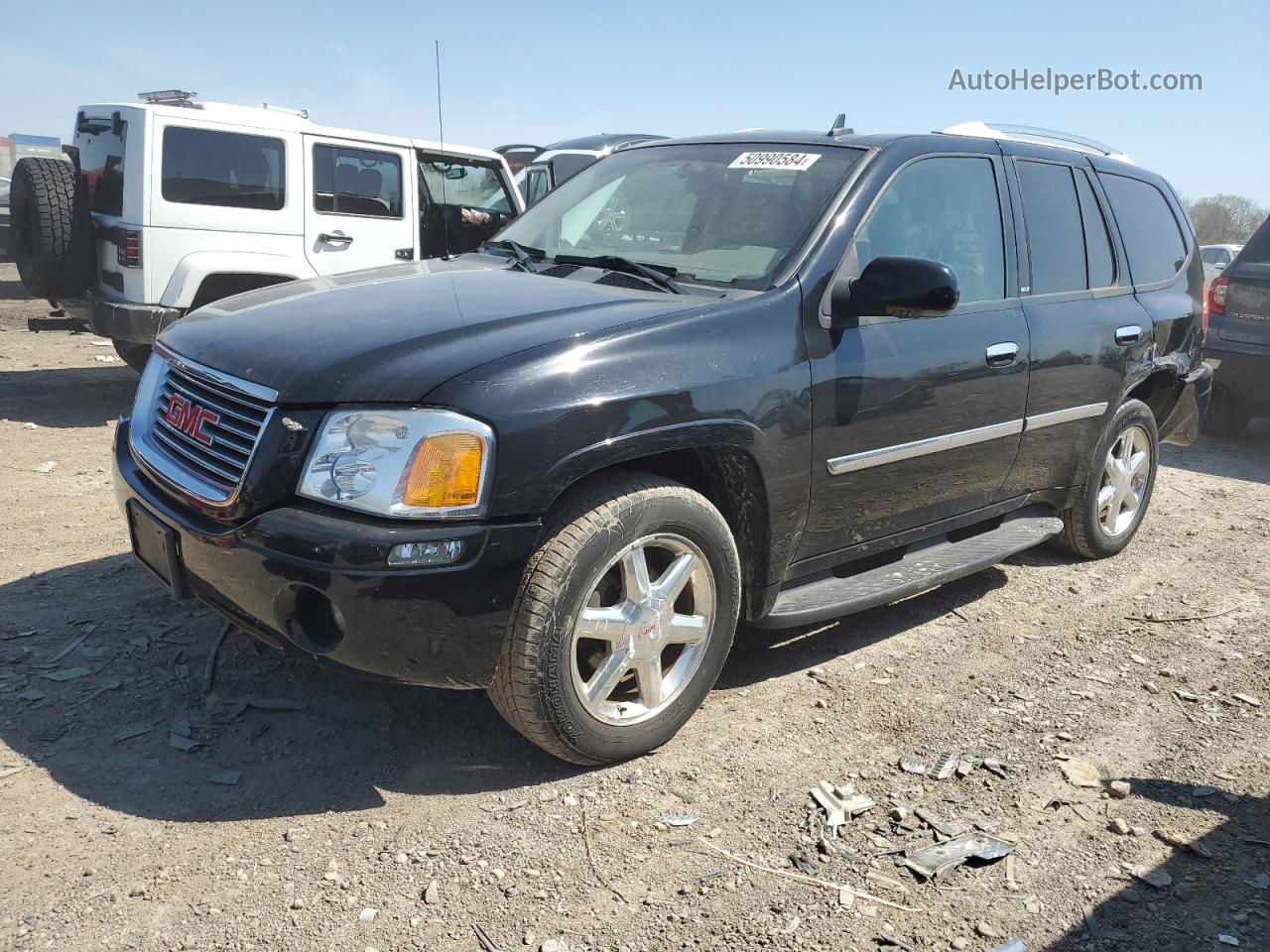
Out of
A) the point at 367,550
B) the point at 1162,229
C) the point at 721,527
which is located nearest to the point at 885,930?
the point at 721,527

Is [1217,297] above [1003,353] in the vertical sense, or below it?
above

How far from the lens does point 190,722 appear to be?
3012 mm

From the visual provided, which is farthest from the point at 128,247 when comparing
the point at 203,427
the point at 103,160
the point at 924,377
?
the point at 924,377

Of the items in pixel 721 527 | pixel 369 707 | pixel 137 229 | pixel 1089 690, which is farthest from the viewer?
pixel 137 229

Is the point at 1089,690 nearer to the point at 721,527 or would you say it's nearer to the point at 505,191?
the point at 721,527

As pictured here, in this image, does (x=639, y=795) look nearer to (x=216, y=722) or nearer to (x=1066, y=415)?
(x=216, y=722)

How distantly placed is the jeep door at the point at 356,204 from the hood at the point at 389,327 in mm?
4029

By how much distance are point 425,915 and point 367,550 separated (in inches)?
33.0

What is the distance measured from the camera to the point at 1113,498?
499cm

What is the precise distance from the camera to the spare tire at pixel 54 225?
671 centimetres

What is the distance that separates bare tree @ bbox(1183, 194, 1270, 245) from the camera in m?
37.6

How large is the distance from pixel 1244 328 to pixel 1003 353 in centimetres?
480

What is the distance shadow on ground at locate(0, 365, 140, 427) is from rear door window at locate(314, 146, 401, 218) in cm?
212

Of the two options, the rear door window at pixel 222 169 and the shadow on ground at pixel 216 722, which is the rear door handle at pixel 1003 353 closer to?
the shadow on ground at pixel 216 722
